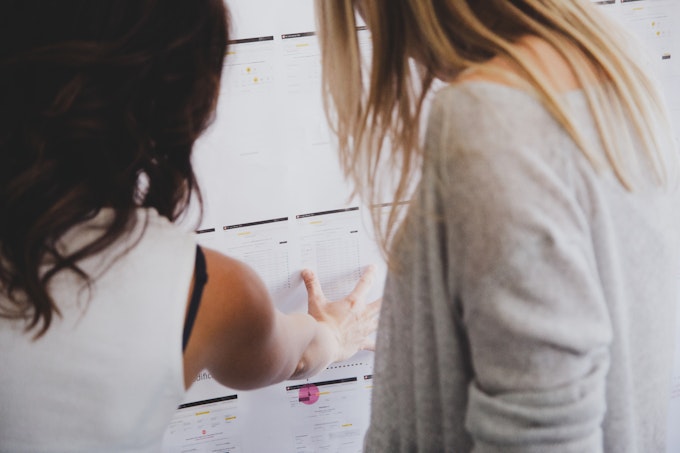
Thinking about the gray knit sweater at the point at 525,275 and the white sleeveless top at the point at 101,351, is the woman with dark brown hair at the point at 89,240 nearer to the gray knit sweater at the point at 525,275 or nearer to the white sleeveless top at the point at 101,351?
the white sleeveless top at the point at 101,351

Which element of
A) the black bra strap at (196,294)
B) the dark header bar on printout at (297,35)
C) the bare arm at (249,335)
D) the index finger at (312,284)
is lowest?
the index finger at (312,284)

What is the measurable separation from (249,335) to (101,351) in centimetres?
18

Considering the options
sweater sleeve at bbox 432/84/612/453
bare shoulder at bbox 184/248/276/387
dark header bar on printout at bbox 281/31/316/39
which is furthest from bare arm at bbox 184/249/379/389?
dark header bar on printout at bbox 281/31/316/39

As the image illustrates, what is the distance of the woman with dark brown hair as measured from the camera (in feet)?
1.71

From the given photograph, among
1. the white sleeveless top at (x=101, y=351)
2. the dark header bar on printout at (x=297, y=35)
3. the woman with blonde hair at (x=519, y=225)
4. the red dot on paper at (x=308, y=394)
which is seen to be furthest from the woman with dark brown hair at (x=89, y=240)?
the red dot on paper at (x=308, y=394)

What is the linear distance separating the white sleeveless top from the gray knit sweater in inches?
8.9

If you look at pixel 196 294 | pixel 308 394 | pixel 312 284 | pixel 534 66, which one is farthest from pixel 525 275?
pixel 308 394

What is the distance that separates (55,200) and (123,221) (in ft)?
0.21

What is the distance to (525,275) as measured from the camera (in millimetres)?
423

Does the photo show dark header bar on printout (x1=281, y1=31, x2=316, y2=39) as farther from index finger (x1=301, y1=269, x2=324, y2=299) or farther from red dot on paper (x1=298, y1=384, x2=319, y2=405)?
red dot on paper (x1=298, y1=384, x2=319, y2=405)

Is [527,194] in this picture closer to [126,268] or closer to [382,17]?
[382,17]

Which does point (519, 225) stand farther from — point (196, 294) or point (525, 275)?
point (196, 294)

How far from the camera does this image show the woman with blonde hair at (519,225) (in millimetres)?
428

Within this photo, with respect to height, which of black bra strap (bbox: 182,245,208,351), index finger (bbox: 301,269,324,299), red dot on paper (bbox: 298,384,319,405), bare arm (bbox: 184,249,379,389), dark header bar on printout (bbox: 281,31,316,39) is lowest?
red dot on paper (bbox: 298,384,319,405)
